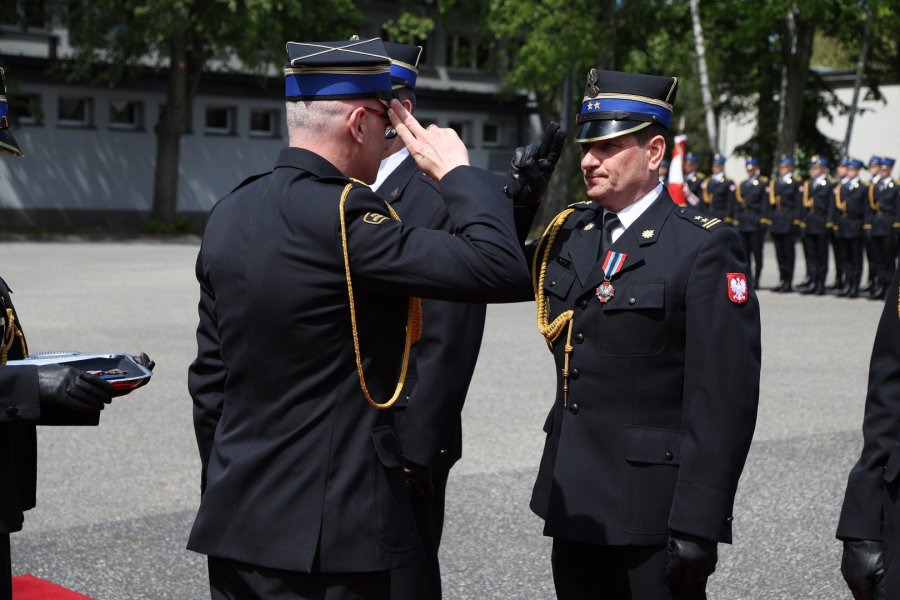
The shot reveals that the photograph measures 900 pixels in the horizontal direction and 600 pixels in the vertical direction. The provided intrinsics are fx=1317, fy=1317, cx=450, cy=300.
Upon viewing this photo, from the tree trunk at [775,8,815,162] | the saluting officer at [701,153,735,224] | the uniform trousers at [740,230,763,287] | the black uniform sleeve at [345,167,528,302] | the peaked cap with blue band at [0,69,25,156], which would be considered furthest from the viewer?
the tree trunk at [775,8,815,162]

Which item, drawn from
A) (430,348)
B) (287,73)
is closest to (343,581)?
(287,73)

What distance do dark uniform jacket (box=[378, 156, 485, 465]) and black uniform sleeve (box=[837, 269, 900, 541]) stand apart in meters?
1.29

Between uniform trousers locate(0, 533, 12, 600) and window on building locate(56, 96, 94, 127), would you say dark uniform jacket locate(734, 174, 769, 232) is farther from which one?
window on building locate(56, 96, 94, 127)

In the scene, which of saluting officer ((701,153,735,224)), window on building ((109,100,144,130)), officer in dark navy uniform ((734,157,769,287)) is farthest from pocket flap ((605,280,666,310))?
window on building ((109,100,144,130))

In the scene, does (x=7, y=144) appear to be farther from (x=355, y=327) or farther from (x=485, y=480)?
(x=485, y=480)

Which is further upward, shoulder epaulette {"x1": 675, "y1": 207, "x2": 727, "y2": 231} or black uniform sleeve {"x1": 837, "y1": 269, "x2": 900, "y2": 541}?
shoulder epaulette {"x1": 675, "y1": 207, "x2": 727, "y2": 231}

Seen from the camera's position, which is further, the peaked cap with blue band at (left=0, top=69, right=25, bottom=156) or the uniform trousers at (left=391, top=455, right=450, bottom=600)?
the uniform trousers at (left=391, top=455, right=450, bottom=600)

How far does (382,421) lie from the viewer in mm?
2900

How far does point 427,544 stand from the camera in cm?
412

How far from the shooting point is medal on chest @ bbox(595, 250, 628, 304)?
3.60 meters

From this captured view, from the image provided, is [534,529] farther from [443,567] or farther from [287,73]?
[287,73]

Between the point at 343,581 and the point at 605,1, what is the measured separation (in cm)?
3460

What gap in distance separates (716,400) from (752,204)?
19.6 metres

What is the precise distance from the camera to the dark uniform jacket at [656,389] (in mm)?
3381
